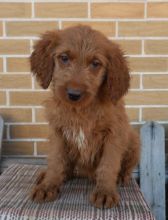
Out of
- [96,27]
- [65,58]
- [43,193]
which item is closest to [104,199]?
[43,193]

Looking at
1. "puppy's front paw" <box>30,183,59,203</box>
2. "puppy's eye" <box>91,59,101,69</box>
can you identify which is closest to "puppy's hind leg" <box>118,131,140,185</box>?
"puppy's front paw" <box>30,183,59,203</box>

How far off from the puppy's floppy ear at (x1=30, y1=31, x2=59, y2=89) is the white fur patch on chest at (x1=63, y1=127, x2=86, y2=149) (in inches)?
11.7

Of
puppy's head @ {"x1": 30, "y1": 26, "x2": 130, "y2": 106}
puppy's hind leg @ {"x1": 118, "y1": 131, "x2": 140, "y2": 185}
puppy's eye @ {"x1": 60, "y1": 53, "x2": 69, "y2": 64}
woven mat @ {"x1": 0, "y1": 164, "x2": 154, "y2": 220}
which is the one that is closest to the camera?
woven mat @ {"x1": 0, "y1": 164, "x2": 154, "y2": 220}

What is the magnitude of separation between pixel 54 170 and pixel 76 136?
0.24 meters

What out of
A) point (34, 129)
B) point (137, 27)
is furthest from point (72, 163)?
point (137, 27)

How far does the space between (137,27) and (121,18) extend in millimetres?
146

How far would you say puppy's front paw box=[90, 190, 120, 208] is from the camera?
259 centimetres

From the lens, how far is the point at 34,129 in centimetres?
403

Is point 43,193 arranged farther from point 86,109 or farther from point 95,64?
point 95,64

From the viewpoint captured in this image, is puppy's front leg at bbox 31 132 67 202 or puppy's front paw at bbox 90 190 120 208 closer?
puppy's front paw at bbox 90 190 120 208

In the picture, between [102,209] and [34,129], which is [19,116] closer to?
[34,129]

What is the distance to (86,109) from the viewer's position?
2818 mm

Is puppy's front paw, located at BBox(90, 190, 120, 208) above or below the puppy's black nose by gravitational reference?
below

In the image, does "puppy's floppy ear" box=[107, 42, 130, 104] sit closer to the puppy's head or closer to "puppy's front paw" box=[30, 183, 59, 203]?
the puppy's head
